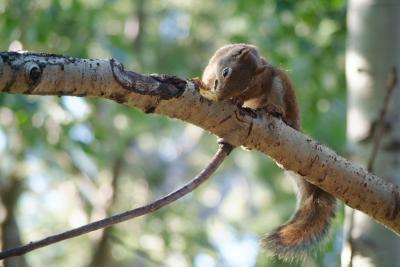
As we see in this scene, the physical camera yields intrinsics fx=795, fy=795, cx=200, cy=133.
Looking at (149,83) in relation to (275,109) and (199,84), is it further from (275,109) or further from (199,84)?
(275,109)

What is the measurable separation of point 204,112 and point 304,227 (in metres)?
0.75

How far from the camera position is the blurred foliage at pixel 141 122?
4160 millimetres

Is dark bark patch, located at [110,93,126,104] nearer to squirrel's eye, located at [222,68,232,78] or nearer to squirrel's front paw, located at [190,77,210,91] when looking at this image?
squirrel's front paw, located at [190,77,210,91]

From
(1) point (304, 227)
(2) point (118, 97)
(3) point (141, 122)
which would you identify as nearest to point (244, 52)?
(1) point (304, 227)

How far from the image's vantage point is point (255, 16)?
15.6 ft

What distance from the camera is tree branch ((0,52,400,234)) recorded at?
143 centimetres

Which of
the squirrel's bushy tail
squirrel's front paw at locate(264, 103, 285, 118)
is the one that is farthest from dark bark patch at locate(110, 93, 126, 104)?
the squirrel's bushy tail

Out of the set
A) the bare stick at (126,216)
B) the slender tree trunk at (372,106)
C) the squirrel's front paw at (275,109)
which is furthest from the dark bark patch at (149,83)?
the slender tree trunk at (372,106)

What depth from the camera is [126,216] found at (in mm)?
1565

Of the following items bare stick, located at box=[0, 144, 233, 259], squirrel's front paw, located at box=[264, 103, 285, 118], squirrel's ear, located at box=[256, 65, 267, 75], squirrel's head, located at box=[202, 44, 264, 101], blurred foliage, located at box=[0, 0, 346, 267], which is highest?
squirrel's head, located at box=[202, 44, 264, 101]

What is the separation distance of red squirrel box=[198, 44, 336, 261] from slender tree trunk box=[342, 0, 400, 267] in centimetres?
13

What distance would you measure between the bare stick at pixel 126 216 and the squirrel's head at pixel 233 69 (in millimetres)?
221

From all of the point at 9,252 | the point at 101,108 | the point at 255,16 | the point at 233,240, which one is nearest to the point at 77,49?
the point at 255,16

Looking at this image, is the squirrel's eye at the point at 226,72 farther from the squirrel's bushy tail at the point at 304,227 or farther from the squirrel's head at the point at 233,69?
the squirrel's bushy tail at the point at 304,227
